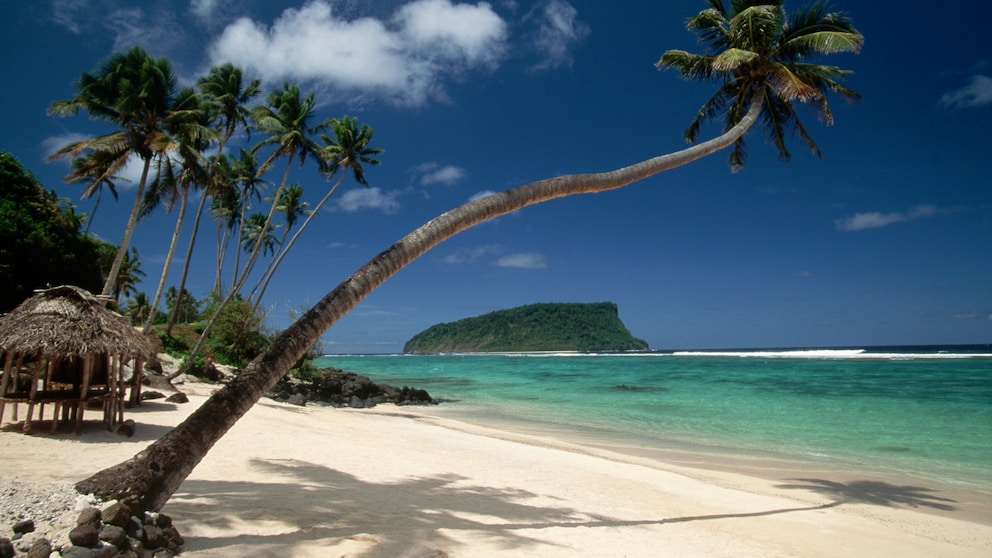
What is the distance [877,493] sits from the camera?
8445 mm

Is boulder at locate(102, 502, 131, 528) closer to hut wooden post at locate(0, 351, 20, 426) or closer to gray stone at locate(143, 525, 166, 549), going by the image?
gray stone at locate(143, 525, 166, 549)

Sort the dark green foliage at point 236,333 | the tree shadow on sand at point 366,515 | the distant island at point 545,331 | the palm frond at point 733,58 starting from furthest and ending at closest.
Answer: the distant island at point 545,331, the dark green foliage at point 236,333, the palm frond at point 733,58, the tree shadow on sand at point 366,515

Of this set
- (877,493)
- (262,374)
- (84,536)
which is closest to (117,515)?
(84,536)

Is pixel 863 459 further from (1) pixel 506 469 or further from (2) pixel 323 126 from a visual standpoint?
(2) pixel 323 126

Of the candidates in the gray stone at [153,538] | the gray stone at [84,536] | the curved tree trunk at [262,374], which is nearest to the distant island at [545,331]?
the curved tree trunk at [262,374]

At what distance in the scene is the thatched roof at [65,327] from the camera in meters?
8.10

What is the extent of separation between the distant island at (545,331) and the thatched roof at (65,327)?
122249mm

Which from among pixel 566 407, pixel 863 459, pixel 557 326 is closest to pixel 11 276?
pixel 566 407

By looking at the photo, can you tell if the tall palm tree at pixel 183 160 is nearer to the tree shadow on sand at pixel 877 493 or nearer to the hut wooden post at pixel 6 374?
the hut wooden post at pixel 6 374

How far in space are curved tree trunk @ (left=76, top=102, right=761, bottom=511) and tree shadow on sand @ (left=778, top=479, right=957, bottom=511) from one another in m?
6.84

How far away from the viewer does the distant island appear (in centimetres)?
13138

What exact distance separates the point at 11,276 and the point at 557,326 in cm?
12523

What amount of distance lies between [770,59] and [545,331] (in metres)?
126

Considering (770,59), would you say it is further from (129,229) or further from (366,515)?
(129,229)
